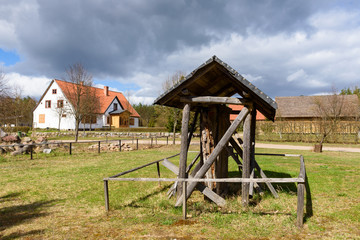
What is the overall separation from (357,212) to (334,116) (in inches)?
898

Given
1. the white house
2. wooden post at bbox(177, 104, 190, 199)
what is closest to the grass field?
wooden post at bbox(177, 104, 190, 199)

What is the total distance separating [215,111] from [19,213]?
5.41m

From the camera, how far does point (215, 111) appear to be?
636cm

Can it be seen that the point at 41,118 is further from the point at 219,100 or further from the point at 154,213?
the point at 219,100

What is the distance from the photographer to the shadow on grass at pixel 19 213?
4.79 meters

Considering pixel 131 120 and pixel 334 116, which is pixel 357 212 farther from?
pixel 131 120

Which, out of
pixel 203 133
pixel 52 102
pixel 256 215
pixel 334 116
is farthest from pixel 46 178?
pixel 52 102

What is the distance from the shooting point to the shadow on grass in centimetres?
479

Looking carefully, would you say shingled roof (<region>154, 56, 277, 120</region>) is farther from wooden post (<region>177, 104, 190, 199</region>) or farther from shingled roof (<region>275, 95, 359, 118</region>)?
shingled roof (<region>275, 95, 359, 118</region>)

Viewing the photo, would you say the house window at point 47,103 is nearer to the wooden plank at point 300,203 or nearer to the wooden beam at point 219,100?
the wooden beam at point 219,100

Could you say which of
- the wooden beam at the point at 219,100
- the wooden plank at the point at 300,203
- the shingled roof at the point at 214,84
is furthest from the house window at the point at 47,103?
the wooden plank at the point at 300,203

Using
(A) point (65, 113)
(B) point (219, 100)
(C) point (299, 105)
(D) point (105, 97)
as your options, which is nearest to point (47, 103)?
(A) point (65, 113)

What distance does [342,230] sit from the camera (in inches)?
170

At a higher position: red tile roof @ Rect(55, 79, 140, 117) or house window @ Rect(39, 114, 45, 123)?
red tile roof @ Rect(55, 79, 140, 117)
